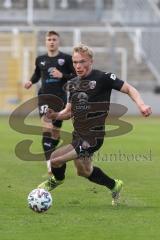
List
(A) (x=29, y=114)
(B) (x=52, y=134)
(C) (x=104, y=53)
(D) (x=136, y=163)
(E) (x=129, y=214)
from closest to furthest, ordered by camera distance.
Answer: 1. (E) (x=129, y=214)
2. (B) (x=52, y=134)
3. (D) (x=136, y=163)
4. (A) (x=29, y=114)
5. (C) (x=104, y=53)

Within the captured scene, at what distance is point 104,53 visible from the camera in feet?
104

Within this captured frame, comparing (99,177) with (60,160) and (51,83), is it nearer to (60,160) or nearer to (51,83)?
(60,160)

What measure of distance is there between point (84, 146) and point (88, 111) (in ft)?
1.71

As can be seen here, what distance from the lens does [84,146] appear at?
33.0 feet

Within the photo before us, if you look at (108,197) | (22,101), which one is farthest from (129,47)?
(108,197)

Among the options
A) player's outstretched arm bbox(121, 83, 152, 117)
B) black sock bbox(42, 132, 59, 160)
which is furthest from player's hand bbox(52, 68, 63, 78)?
player's outstretched arm bbox(121, 83, 152, 117)

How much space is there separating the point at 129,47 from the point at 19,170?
20.1 m

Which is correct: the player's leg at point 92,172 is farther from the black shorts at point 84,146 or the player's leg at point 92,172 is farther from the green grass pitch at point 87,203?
the green grass pitch at point 87,203

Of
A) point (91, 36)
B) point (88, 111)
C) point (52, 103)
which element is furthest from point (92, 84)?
point (91, 36)

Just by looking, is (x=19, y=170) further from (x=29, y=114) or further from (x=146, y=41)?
(x=146, y=41)

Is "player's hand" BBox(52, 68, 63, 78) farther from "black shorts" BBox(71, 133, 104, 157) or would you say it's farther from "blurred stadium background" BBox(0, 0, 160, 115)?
"blurred stadium background" BBox(0, 0, 160, 115)

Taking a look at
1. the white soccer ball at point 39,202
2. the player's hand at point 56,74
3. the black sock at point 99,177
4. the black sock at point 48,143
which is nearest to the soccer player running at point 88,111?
the black sock at point 99,177

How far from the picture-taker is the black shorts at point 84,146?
10016 millimetres

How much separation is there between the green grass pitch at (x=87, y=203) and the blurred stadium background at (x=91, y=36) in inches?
506
